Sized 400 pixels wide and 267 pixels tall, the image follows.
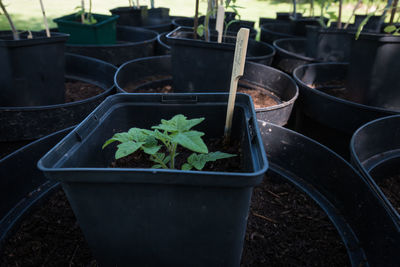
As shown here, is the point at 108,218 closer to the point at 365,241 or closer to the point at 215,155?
the point at 215,155

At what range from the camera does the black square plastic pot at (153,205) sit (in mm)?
490

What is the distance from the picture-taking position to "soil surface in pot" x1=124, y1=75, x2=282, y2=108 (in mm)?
1643

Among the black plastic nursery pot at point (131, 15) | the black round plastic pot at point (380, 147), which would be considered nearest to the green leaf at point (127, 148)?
the black round plastic pot at point (380, 147)

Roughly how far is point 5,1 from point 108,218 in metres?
5.97

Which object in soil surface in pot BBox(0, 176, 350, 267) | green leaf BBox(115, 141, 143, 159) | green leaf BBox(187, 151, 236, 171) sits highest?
green leaf BBox(115, 141, 143, 159)

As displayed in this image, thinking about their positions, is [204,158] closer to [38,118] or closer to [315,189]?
[315,189]

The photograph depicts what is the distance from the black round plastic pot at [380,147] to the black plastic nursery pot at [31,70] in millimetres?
1462

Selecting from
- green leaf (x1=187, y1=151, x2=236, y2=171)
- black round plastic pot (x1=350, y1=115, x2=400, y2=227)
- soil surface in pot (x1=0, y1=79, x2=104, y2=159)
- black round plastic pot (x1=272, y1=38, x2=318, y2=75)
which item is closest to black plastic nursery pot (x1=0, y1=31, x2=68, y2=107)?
soil surface in pot (x1=0, y1=79, x2=104, y2=159)

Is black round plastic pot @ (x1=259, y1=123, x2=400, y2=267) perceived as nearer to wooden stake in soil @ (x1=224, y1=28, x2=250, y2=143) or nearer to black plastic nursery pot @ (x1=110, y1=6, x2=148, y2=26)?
wooden stake in soil @ (x1=224, y1=28, x2=250, y2=143)

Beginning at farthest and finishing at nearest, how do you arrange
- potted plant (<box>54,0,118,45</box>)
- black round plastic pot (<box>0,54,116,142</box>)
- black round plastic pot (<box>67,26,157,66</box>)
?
1. potted plant (<box>54,0,118,45</box>)
2. black round plastic pot (<box>67,26,157,66</box>)
3. black round plastic pot (<box>0,54,116,142</box>)

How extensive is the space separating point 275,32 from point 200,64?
6.18ft

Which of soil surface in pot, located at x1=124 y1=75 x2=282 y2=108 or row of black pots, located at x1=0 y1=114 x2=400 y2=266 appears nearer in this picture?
row of black pots, located at x1=0 y1=114 x2=400 y2=266

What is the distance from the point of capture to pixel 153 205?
54 cm

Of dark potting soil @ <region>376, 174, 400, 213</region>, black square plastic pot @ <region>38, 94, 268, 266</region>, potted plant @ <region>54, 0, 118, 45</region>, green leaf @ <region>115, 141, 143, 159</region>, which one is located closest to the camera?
black square plastic pot @ <region>38, 94, 268, 266</region>
